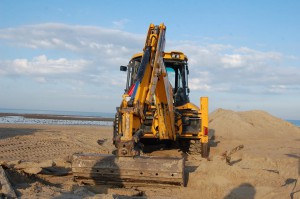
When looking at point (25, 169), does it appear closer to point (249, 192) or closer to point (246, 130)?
point (249, 192)

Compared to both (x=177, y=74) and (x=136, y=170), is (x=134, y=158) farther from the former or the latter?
(x=177, y=74)

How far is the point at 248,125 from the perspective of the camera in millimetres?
22281

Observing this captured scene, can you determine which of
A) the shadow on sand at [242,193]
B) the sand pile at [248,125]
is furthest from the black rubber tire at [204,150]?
the sand pile at [248,125]

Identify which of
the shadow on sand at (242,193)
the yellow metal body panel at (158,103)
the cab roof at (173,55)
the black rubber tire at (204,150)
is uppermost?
the cab roof at (173,55)

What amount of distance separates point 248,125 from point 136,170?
17248 millimetres

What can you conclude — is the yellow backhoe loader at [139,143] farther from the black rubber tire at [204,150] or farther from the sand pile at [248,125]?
the sand pile at [248,125]

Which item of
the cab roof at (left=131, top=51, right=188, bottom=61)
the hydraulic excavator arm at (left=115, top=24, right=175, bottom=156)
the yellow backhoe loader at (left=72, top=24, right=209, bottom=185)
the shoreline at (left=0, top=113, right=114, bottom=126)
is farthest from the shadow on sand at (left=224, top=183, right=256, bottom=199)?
the shoreline at (left=0, top=113, right=114, bottom=126)

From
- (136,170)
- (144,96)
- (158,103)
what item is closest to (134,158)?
(136,170)

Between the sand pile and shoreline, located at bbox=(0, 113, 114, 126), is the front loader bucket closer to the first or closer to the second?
the sand pile

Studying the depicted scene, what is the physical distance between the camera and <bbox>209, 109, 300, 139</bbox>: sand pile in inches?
840

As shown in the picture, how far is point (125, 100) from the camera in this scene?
18.9ft

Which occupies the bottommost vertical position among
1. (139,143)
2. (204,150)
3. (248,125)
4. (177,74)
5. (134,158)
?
(204,150)

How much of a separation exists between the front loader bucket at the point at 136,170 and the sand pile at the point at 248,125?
577 inches

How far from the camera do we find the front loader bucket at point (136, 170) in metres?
6.23
